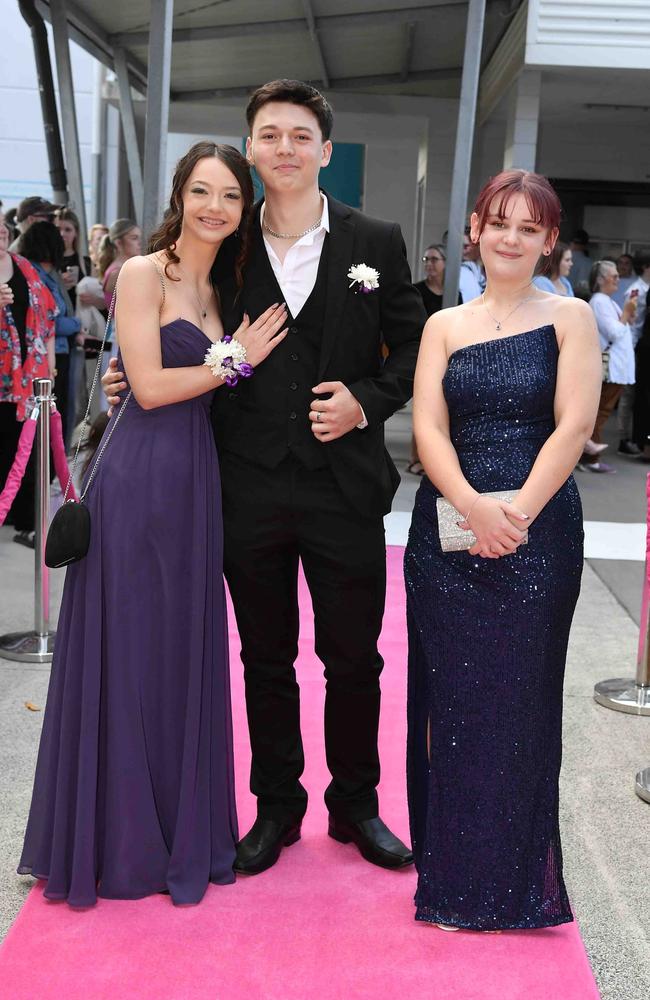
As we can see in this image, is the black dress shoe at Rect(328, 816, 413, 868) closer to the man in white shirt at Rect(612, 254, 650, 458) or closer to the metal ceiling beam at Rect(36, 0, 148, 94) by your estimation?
the man in white shirt at Rect(612, 254, 650, 458)

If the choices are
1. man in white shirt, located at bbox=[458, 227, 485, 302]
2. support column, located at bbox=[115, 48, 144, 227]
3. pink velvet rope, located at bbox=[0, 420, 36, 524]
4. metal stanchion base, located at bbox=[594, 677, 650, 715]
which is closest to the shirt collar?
pink velvet rope, located at bbox=[0, 420, 36, 524]

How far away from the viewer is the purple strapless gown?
3.03m

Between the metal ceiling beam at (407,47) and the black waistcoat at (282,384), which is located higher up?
the metal ceiling beam at (407,47)

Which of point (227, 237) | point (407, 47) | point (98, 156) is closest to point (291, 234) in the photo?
point (227, 237)

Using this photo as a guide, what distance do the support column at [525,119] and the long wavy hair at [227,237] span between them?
9575 mm

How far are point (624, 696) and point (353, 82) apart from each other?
43.6 ft

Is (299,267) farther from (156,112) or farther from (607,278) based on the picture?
(607,278)

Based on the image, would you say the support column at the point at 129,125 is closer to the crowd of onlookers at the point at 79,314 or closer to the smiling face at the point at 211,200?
the crowd of onlookers at the point at 79,314

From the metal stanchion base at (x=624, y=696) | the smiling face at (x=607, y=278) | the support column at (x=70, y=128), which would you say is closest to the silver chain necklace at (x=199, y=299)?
the metal stanchion base at (x=624, y=696)

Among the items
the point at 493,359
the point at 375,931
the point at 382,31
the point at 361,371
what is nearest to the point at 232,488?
the point at 361,371

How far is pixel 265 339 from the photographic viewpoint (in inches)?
116

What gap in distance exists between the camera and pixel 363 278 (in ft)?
9.78

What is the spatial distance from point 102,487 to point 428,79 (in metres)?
14.2

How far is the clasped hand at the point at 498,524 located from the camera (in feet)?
8.95
